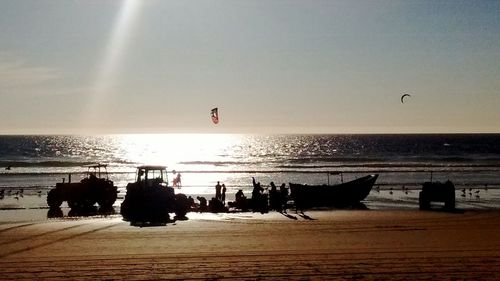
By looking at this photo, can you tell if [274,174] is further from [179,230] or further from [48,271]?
[48,271]

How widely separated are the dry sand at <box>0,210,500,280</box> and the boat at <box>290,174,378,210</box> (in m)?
8.38

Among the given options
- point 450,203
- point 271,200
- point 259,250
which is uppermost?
point 271,200

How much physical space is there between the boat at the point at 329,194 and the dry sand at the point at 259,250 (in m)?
8.38

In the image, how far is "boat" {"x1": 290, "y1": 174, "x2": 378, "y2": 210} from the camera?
32.3 metres

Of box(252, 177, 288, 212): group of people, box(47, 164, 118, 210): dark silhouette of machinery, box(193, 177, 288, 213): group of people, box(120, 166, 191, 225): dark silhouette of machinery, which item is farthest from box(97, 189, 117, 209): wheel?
box(120, 166, 191, 225): dark silhouette of machinery

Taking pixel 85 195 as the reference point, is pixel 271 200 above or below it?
below

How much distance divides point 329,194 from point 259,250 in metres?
19.1

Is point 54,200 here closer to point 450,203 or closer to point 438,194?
point 438,194

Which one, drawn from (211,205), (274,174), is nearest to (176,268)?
(211,205)

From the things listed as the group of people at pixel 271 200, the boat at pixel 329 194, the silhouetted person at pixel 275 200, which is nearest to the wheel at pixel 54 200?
the group of people at pixel 271 200

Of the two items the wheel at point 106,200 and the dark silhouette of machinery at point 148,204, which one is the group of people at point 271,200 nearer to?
the dark silhouette of machinery at point 148,204

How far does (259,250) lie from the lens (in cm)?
1555

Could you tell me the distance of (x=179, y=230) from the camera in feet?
67.4

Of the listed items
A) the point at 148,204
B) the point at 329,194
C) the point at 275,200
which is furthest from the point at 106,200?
the point at 329,194
